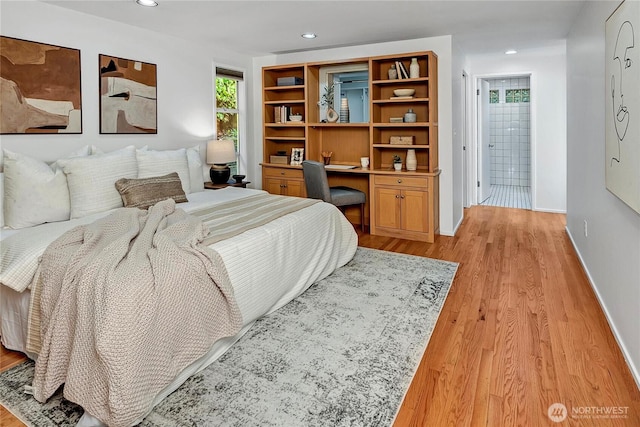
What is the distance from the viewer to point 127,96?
13.0 feet

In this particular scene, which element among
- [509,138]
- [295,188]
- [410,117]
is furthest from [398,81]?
[509,138]

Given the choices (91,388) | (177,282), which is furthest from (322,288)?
(91,388)

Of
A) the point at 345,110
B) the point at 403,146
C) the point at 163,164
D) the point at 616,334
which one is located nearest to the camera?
the point at 616,334

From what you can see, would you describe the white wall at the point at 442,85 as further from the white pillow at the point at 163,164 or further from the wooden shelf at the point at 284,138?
the white pillow at the point at 163,164

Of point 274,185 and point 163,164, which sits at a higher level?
point 163,164

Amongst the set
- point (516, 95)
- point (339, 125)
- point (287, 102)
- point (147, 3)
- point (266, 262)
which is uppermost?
point (516, 95)

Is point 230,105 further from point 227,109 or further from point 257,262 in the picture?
point 257,262

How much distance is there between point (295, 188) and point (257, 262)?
3069 mm

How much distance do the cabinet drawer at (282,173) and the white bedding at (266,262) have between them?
1801mm

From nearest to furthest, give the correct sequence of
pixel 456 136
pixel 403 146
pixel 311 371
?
pixel 311 371
pixel 403 146
pixel 456 136

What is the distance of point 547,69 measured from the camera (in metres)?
5.90

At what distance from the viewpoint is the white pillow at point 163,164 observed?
349 cm

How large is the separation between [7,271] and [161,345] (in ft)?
3.26

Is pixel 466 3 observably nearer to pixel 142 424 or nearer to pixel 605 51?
pixel 605 51
